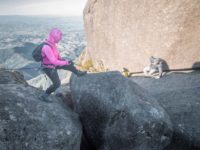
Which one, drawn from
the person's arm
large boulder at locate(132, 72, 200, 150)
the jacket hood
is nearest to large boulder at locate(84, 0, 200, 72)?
large boulder at locate(132, 72, 200, 150)

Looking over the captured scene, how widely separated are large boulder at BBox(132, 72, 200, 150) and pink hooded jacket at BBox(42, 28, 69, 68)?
286 inches

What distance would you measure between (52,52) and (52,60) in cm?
37

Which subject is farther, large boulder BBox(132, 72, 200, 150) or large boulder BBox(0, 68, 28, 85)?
large boulder BBox(0, 68, 28, 85)

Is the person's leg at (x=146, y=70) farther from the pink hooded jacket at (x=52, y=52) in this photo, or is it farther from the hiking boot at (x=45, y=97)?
the hiking boot at (x=45, y=97)

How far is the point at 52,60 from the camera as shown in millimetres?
12992

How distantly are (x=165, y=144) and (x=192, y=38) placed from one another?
38.3 feet

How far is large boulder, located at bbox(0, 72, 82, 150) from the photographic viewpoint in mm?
10961

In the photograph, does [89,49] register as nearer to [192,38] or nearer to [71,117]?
[192,38]

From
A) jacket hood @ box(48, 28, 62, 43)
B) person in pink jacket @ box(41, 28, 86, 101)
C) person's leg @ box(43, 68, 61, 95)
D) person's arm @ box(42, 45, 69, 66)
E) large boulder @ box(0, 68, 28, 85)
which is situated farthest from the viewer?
large boulder @ box(0, 68, 28, 85)

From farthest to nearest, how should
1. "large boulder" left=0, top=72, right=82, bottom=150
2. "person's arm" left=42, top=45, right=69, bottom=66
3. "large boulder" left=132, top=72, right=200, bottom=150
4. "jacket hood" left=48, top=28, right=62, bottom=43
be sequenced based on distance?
"large boulder" left=132, top=72, right=200, bottom=150 < "jacket hood" left=48, top=28, right=62, bottom=43 < "person's arm" left=42, top=45, right=69, bottom=66 < "large boulder" left=0, top=72, right=82, bottom=150

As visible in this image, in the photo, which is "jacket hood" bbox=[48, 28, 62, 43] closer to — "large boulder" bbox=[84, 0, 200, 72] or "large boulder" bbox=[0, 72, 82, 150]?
"large boulder" bbox=[0, 72, 82, 150]

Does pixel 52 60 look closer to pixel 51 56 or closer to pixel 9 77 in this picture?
pixel 51 56

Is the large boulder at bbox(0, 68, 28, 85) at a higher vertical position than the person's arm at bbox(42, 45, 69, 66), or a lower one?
lower

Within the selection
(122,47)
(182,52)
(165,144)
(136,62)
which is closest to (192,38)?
(182,52)
